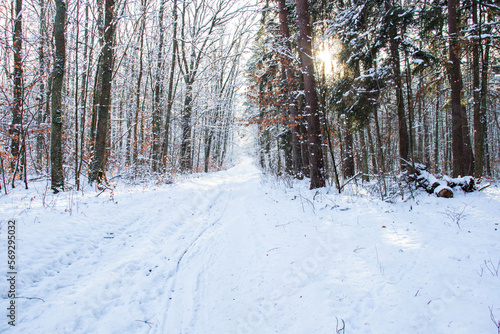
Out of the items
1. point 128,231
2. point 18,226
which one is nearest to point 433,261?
point 128,231

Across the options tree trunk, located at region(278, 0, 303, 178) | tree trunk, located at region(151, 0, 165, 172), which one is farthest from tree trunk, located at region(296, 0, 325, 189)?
tree trunk, located at region(151, 0, 165, 172)

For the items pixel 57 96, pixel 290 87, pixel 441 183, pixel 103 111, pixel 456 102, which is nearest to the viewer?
pixel 441 183

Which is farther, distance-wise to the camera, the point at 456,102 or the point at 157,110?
the point at 157,110

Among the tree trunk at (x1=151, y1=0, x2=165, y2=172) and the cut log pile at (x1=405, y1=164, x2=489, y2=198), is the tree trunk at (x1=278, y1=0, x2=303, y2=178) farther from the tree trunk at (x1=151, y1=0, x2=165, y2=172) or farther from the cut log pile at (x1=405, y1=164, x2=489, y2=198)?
the tree trunk at (x1=151, y1=0, x2=165, y2=172)

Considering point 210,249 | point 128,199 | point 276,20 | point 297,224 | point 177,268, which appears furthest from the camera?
point 276,20

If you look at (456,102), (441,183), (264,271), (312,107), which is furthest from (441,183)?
(456,102)

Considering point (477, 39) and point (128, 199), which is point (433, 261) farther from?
point (477, 39)

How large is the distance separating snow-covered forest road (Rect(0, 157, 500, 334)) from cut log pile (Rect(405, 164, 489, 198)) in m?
0.27

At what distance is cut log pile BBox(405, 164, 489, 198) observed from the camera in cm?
469

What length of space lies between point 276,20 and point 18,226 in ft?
46.2

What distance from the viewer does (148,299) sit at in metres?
2.47

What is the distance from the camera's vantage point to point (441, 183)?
4.99 meters

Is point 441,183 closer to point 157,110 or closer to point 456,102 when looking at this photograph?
point 456,102

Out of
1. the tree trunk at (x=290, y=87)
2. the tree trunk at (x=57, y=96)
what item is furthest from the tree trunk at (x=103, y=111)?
the tree trunk at (x=290, y=87)
